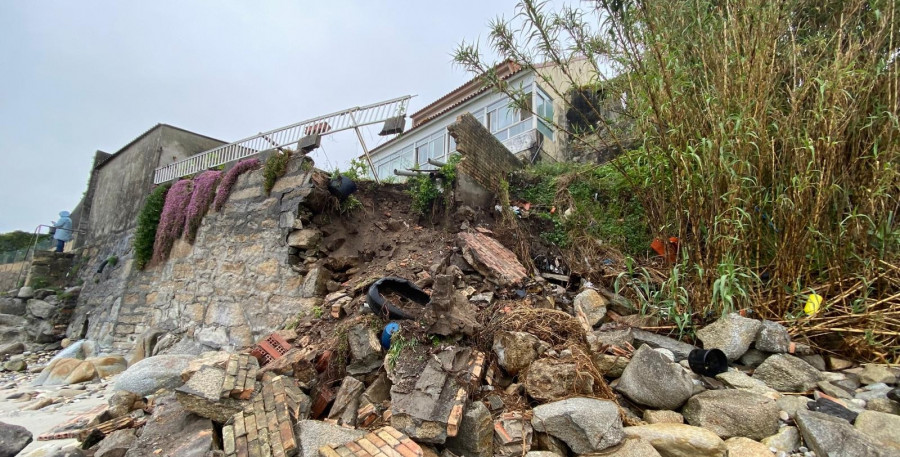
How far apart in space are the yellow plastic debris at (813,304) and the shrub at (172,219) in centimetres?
798

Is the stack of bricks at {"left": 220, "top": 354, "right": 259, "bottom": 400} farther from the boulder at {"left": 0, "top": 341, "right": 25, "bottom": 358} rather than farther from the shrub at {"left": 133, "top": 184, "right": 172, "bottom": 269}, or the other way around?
the boulder at {"left": 0, "top": 341, "right": 25, "bottom": 358}

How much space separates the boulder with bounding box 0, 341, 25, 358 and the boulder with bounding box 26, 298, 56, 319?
717 mm

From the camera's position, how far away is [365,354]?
125 inches

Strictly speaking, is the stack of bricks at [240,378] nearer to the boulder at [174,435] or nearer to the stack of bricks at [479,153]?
the boulder at [174,435]

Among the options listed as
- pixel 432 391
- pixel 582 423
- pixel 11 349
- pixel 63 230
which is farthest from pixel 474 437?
pixel 63 230

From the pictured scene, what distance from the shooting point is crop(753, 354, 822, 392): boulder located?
2.60 meters

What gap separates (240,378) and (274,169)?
→ 3.30 meters

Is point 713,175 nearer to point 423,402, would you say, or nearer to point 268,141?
point 423,402


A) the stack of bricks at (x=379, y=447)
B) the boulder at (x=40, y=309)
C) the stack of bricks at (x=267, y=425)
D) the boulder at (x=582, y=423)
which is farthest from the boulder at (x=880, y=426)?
the boulder at (x=40, y=309)

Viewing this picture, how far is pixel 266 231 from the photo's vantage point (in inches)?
206

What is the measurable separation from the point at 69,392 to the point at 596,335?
6485 millimetres

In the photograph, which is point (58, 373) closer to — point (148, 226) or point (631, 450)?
point (148, 226)

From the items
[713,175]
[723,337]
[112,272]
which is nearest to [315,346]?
[723,337]

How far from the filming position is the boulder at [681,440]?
2.15m
